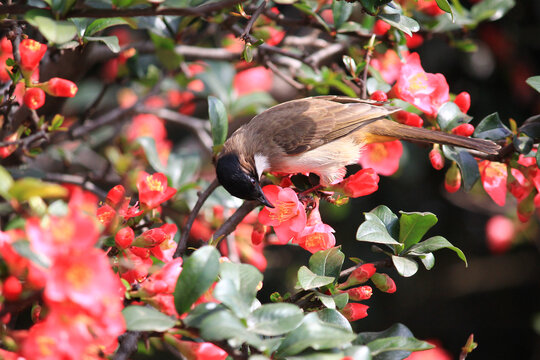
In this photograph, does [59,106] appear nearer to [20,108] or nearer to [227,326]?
[20,108]

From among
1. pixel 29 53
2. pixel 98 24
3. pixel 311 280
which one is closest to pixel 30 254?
pixel 311 280

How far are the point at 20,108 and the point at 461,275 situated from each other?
10.1 feet

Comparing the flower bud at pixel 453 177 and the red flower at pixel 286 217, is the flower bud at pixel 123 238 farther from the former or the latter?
the flower bud at pixel 453 177

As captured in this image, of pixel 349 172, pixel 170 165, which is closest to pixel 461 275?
pixel 349 172

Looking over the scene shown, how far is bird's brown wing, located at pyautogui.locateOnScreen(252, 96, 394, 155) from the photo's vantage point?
234 cm

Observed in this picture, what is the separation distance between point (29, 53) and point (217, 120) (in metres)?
0.57

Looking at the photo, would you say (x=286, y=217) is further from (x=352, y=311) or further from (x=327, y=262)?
(x=352, y=311)

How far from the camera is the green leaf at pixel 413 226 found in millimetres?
1481

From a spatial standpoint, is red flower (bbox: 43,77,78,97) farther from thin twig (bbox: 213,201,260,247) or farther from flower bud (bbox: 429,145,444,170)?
flower bud (bbox: 429,145,444,170)

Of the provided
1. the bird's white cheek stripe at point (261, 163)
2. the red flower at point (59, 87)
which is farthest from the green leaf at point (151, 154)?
the red flower at point (59, 87)

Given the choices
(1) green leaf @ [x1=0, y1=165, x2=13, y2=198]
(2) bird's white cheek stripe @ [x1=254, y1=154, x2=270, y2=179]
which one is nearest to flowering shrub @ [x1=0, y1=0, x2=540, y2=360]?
(1) green leaf @ [x1=0, y1=165, x2=13, y2=198]

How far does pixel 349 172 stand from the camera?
3311 mm

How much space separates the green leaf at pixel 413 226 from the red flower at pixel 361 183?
25 centimetres

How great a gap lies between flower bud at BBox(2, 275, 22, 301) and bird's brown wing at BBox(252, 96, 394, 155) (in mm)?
1384
